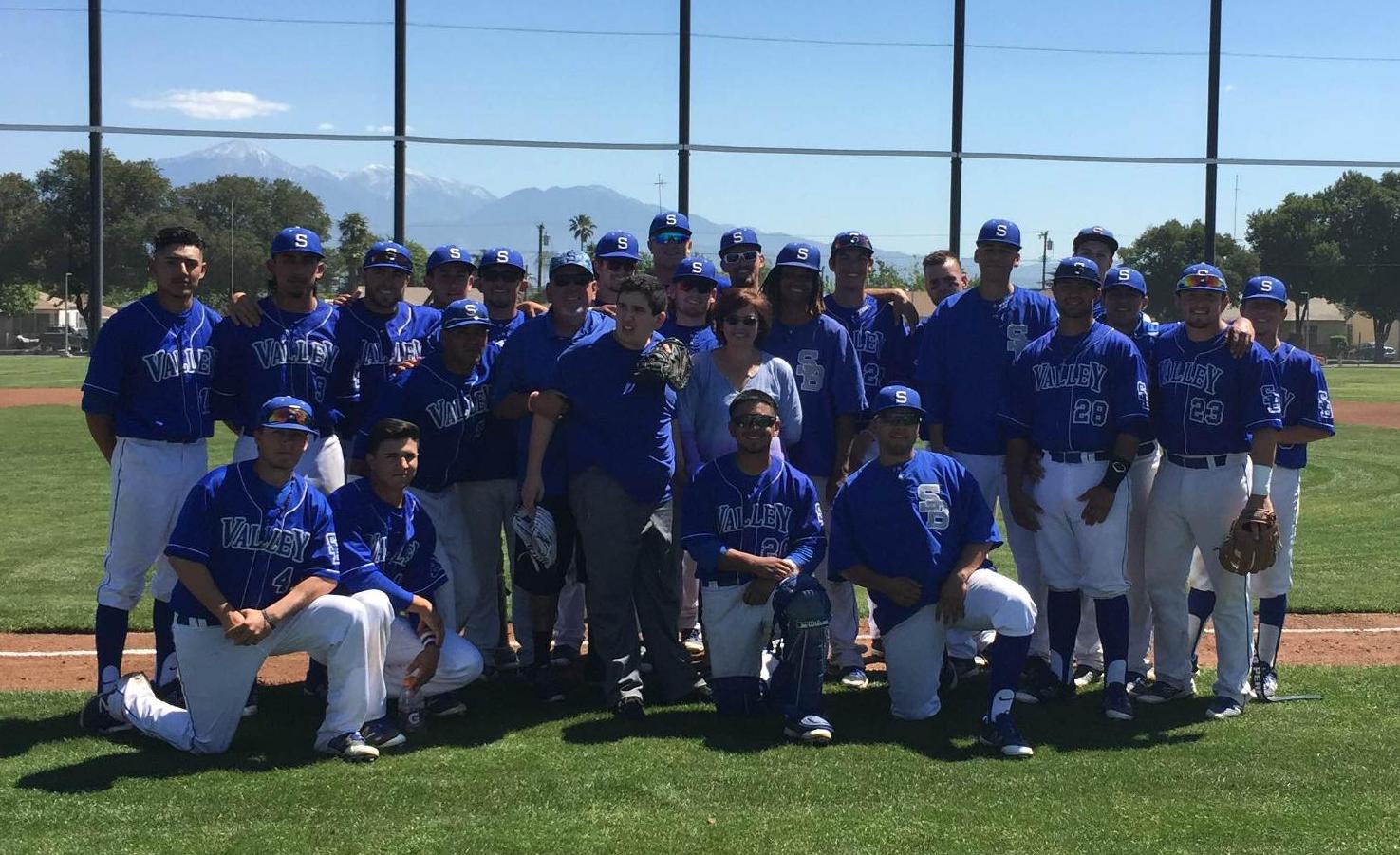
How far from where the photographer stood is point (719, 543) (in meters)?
5.28

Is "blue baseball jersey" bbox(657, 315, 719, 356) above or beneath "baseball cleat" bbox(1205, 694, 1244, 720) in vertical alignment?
above

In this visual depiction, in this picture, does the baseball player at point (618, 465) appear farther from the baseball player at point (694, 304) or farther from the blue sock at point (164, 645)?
the blue sock at point (164, 645)

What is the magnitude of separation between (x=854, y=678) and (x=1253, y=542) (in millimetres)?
1833

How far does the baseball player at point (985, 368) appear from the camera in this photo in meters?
5.99

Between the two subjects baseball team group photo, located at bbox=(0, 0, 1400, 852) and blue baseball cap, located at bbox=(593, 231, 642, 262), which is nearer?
baseball team group photo, located at bbox=(0, 0, 1400, 852)

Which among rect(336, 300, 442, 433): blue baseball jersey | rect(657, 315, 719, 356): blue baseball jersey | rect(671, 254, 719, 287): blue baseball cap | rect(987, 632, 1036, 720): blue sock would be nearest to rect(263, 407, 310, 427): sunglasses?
rect(336, 300, 442, 433): blue baseball jersey

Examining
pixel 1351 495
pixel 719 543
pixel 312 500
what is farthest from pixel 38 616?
pixel 1351 495

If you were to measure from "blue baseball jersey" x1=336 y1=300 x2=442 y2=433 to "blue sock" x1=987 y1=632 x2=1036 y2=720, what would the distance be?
109 inches

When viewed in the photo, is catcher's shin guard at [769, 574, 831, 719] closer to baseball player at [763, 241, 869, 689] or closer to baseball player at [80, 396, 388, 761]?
baseball player at [763, 241, 869, 689]

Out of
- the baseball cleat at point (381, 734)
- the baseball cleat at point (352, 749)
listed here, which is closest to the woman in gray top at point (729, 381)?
the baseball cleat at point (381, 734)

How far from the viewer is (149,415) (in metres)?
5.29

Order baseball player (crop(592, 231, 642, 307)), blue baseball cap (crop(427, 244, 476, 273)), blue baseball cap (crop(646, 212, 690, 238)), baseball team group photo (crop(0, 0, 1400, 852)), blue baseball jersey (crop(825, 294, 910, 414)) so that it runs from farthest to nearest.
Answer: blue baseball cap (crop(646, 212, 690, 238)) < blue baseball jersey (crop(825, 294, 910, 414)) < baseball player (crop(592, 231, 642, 307)) < blue baseball cap (crop(427, 244, 476, 273)) < baseball team group photo (crop(0, 0, 1400, 852))

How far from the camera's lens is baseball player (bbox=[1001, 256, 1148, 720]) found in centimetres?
545

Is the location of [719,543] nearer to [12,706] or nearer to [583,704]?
[583,704]
